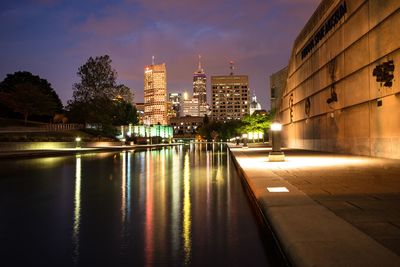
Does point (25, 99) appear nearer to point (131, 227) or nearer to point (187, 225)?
point (131, 227)

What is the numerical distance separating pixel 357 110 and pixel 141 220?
22.3 metres

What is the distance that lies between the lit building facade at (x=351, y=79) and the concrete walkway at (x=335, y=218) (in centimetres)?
1017

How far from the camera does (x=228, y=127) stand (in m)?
154

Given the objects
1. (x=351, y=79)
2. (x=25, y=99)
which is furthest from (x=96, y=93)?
(x=351, y=79)

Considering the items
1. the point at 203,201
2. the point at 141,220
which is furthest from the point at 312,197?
the point at 141,220

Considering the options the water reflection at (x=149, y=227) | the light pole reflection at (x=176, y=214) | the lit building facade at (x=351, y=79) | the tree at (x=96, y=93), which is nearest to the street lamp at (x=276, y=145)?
the lit building facade at (x=351, y=79)

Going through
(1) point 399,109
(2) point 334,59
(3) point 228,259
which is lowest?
(3) point 228,259

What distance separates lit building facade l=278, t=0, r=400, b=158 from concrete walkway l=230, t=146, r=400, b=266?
33.4 feet

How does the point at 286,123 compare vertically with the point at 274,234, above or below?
above

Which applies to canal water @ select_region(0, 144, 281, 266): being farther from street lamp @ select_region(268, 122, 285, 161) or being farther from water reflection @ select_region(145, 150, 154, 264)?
street lamp @ select_region(268, 122, 285, 161)

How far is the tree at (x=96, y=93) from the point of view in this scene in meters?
83.5

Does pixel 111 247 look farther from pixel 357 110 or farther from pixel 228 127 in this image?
pixel 228 127

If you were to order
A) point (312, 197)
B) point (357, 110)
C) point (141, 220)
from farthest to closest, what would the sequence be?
point (357, 110)
point (312, 197)
point (141, 220)

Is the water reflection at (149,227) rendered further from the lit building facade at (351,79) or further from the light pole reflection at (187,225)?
the lit building facade at (351,79)
